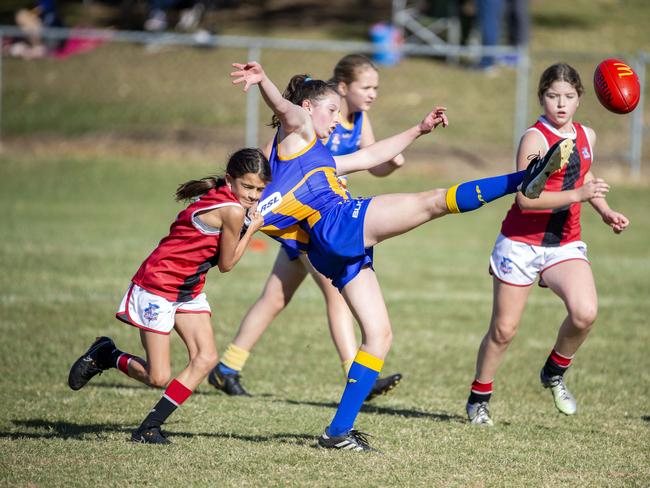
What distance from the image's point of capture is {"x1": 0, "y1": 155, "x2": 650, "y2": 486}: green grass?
464 centimetres

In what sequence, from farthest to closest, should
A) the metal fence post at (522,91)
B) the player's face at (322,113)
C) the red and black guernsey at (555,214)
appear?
the metal fence post at (522,91), the red and black guernsey at (555,214), the player's face at (322,113)

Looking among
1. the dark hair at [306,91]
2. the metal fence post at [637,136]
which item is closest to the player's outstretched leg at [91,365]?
the dark hair at [306,91]

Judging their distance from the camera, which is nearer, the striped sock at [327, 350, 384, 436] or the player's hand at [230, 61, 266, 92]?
the player's hand at [230, 61, 266, 92]

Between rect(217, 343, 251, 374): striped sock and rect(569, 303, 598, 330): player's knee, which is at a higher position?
rect(569, 303, 598, 330): player's knee

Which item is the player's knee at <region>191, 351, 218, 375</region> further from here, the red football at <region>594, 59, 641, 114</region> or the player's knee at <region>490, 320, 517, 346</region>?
the red football at <region>594, 59, 641, 114</region>

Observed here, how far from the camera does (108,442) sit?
5.01 metres

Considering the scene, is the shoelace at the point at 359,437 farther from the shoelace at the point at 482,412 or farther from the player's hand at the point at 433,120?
the player's hand at the point at 433,120

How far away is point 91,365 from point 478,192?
94.3 inches

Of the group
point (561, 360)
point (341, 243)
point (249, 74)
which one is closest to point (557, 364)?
point (561, 360)

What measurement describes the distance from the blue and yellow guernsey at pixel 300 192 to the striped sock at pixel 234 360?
Answer: 1.68 meters

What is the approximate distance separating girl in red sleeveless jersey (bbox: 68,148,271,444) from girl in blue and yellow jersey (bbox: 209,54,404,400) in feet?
4.11

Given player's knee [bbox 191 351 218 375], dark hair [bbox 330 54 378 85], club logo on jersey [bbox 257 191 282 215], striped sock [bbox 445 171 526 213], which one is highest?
dark hair [bbox 330 54 378 85]

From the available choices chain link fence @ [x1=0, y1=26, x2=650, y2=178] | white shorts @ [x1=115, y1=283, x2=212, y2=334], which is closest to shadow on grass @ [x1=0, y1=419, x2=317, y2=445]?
white shorts @ [x1=115, y1=283, x2=212, y2=334]

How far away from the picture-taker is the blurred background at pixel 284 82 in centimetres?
1744
